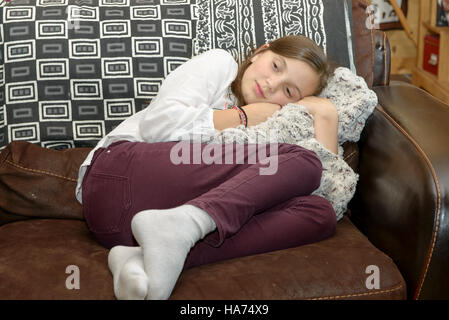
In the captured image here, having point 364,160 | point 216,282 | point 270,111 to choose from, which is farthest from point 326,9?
point 216,282

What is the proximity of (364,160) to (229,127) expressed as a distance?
1.26 feet

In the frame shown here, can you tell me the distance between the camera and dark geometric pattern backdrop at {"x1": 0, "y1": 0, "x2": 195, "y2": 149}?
1.54 m

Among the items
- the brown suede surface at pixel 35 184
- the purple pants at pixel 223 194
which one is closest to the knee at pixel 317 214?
the purple pants at pixel 223 194

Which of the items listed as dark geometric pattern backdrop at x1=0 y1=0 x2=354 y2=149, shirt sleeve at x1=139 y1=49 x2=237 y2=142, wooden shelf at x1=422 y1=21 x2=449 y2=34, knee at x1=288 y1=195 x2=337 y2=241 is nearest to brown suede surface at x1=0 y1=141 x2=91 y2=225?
dark geometric pattern backdrop at x1=0 y1=0 x2=354 y2=149

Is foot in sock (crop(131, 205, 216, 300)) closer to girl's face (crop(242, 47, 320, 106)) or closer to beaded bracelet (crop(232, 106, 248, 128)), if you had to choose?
beaded bracelet (crop(232, 106, 248, 128))

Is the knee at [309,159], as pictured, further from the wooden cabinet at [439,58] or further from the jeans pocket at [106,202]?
the wooden cabinet at [439,58]

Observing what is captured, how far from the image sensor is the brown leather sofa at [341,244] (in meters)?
1.07

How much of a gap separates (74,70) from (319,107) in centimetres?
73

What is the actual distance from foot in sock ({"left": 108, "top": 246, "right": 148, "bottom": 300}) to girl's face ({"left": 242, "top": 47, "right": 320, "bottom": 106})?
634 millimetres

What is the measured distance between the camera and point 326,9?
1635mm

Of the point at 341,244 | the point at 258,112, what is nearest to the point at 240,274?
the point at 341,244
